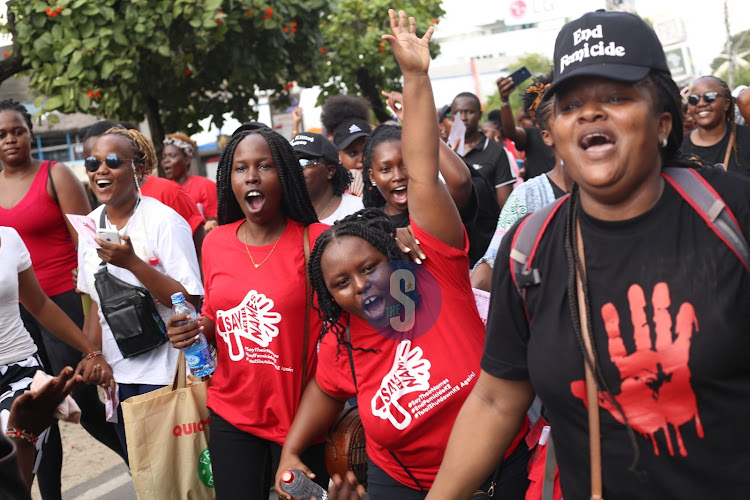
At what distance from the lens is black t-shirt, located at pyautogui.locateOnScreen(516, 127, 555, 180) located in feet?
23.6

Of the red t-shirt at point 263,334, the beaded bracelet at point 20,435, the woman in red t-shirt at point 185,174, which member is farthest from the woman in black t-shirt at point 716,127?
the beaded bracelet at point 20,435

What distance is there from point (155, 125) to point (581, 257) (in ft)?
24.4

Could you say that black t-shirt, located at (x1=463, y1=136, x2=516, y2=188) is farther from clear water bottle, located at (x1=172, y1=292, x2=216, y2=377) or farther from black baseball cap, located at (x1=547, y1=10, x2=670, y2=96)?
black baseball cap, located at (x1=547, y1=10, x2=670, y2=96)

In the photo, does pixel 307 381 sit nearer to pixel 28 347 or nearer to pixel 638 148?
pixel 28 347

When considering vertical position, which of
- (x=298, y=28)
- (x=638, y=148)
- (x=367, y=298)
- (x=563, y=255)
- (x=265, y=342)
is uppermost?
(x=298, y=28)

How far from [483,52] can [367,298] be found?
86.7m

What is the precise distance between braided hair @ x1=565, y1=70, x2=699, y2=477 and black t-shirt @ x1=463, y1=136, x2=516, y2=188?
4893 millimetres

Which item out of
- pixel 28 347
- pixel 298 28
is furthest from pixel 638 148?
pixel 298 28

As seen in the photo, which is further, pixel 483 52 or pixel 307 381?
pixel 483 52

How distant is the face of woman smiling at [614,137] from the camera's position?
1.82m

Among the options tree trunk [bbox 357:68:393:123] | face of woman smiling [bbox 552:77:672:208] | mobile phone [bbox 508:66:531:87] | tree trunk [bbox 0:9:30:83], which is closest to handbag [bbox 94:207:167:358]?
face of woman smiling [bbox 552:77:672:208]

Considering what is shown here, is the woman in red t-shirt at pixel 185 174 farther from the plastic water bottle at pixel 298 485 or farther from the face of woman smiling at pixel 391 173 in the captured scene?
the plastic water bottle at pixel 298 485

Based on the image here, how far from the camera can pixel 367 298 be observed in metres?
2.79

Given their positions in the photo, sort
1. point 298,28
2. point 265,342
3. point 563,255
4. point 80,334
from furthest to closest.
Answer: point 298,28 < point 80,334 < point 265,342 < point 563,255
